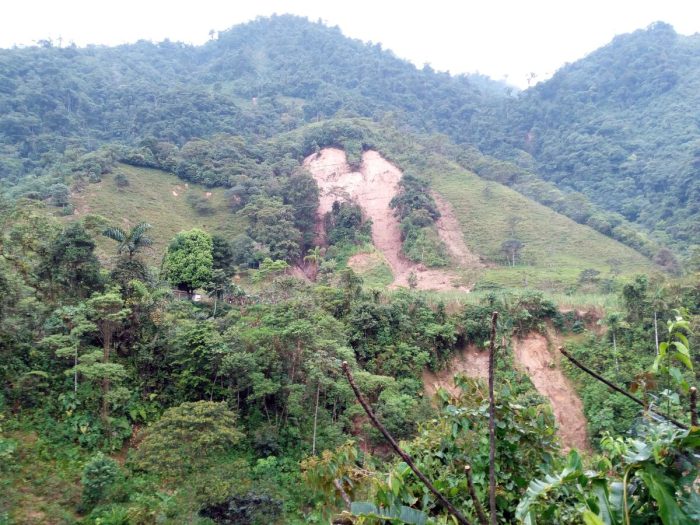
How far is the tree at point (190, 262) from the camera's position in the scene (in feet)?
56.1

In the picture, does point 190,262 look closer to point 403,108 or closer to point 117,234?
point 117,234

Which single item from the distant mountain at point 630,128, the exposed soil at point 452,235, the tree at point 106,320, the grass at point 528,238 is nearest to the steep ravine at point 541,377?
the grass at point 528,238

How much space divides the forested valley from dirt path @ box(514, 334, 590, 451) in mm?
92

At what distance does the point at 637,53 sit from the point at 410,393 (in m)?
65.0

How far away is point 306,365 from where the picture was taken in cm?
1129

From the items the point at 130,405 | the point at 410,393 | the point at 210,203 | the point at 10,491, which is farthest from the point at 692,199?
the point at 10,491

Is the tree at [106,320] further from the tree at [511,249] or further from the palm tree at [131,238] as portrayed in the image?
the tree at [511,249]

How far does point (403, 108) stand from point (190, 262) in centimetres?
5083

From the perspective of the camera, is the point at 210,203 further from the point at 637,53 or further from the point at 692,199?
the point at 637,53

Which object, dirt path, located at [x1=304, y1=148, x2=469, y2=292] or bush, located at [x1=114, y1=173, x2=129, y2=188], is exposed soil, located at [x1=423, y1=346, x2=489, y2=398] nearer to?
dirt path, located at [x1=304, y1=148, x2=469, y2=292]

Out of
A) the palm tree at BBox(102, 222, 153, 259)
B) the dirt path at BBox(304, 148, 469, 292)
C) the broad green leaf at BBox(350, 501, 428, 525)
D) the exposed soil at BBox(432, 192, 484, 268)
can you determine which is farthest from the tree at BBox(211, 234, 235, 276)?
the broad green leaf at BBox(350, 501, 428, 525)

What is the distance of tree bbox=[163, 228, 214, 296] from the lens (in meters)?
17.1

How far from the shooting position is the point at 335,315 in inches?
634

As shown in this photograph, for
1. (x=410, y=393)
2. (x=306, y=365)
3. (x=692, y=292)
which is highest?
(x=692, y=292)
